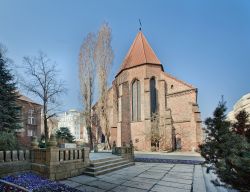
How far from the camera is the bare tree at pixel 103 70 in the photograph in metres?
26.5

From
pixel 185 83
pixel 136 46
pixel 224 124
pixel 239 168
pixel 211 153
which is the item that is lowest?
pixel 211 153

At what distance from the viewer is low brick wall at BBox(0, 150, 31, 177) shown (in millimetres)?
7374

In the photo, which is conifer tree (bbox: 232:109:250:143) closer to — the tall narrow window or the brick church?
the brick church

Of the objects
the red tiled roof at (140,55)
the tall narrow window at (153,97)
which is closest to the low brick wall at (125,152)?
the tall narrow window at (153,97)

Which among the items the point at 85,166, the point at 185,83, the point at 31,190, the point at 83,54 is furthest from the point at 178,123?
the point at 31,190

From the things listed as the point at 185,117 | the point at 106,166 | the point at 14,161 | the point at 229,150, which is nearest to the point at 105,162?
the point at 106,166

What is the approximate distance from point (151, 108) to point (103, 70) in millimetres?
8292

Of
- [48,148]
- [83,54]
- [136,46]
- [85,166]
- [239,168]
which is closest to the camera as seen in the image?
[239,168]

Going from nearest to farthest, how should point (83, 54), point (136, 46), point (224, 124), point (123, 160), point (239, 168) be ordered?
point (239, 168)
point (224, 124)
point (123, 160)
point (83, 54)
point (136, 46)

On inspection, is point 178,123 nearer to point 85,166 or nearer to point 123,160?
point 123,160

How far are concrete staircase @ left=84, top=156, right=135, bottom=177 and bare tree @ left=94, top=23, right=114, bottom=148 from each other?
1465 cm

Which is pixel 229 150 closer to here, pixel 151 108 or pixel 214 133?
pixel 214 133

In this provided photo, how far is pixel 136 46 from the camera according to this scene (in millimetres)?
30672

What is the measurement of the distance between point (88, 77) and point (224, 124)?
67.4 feet
